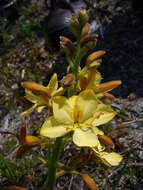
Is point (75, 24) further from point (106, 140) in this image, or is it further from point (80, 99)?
point (106, 140)

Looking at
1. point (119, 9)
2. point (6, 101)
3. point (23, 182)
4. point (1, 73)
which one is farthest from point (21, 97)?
point (119, 9)

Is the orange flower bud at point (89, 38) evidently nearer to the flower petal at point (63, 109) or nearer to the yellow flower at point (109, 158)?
the flower petal at point (63, 109)

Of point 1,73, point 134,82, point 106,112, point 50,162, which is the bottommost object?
A: point 134,82

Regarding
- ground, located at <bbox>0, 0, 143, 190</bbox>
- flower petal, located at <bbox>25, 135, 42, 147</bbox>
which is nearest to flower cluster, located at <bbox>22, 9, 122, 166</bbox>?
flower petal, located at <bbox>25, 135, 42, 147</bbox>

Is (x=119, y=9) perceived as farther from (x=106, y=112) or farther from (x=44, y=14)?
(x=106, y=112)

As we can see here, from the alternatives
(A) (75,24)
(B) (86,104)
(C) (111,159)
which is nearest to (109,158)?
(C) (111,159)

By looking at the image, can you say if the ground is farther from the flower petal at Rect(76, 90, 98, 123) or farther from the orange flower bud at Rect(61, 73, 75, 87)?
the orange flower bud at Rect(61, 73, 75, 87)

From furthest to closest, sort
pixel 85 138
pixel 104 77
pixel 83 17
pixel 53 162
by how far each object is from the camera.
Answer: pixel 104 77, pixel 53 162, pixel 83 17, pixel 85 138
